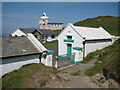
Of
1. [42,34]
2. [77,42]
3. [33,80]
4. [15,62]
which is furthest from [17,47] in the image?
[42,34]

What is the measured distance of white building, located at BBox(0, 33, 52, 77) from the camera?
10266mm

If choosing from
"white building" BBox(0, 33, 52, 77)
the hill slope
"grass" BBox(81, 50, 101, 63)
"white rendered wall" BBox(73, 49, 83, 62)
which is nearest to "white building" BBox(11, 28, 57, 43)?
"grass" BBox(81, 50, 101, 63)

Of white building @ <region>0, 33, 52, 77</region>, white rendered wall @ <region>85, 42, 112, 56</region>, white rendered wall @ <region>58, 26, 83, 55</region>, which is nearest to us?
white building @ <region>0, 33, 52, 77</region>

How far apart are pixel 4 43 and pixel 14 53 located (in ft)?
4.43

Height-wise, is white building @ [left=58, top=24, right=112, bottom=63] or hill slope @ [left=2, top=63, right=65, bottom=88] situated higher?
white building @ [left=58, top=24, right=112, bottom=63]

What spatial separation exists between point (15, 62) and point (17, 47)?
61.8 inches

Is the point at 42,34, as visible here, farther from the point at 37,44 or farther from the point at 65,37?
the point at 37,44

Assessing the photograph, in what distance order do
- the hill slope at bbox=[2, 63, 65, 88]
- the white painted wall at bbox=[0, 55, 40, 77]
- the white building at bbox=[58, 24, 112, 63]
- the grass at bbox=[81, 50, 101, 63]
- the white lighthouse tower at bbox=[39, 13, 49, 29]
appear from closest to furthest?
the hill slope at bbox=[2, 63, 65, 88] → the white painted wall at bbox=[0, 55, 40, 77] → the grass at bbox=[81, 50, 101, 63] → the white building at bbox=[58, 24, 112, 63] → the white lighthouse tower at bbox=[39, 13, 49, 29]

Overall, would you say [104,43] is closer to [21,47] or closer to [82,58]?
[82,58]

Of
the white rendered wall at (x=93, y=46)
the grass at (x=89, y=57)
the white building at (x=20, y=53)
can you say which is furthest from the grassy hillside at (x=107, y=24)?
the white building at (x=20, y=53)

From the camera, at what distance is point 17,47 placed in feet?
39.0

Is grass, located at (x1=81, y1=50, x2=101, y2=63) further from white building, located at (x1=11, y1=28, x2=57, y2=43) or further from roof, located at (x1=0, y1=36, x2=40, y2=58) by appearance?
white building, located at (x1=11, y1=28, x2=57, y2=43)

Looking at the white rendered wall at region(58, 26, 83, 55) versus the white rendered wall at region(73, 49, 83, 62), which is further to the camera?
the white rendered wall at region(58, 26, 83, 55)

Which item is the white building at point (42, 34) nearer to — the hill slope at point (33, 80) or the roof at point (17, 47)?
the roof at point (17, 47)
